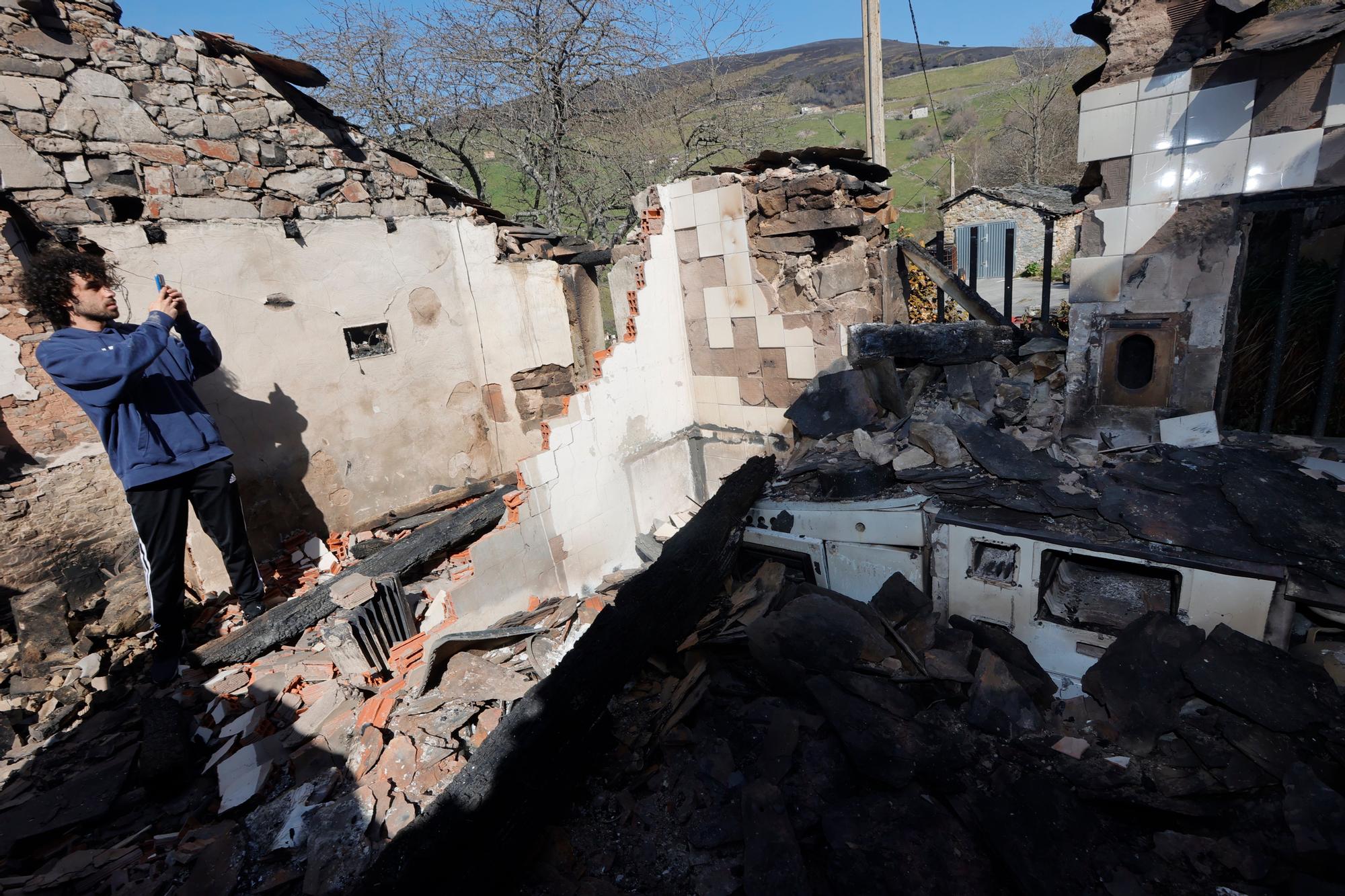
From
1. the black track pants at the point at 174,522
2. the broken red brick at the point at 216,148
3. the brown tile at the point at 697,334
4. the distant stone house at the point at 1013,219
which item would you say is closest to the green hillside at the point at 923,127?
the distant stone house at the point at 1013,219

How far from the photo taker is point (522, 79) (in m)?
12.2

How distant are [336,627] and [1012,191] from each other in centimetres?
2188

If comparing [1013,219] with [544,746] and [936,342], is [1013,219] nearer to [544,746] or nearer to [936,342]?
[936,342]

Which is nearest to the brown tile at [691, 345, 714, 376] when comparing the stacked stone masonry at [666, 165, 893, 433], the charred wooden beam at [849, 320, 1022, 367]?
the stacked stone masonry at [666, 165, 893, 433]

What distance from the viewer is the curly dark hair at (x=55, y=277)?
12.0 feet

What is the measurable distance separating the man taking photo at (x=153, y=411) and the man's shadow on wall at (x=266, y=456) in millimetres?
1128

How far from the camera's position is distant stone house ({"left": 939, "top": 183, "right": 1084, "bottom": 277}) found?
18531mm

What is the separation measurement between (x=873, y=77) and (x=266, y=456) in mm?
8528

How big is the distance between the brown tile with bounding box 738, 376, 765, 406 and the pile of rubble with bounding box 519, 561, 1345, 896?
2.67 metres

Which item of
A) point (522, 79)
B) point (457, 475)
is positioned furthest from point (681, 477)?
point (522, 79)

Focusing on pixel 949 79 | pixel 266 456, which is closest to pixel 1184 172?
pixel 266 456

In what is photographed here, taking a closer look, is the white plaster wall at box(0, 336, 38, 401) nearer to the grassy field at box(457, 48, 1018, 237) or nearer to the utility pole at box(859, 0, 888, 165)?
the utility pole at box(859, 0, 888, 165)

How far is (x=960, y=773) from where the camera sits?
254 centimetres

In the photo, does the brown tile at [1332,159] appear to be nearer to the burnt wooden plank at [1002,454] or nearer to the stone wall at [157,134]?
the burnt wooden plank at [1002,454]
